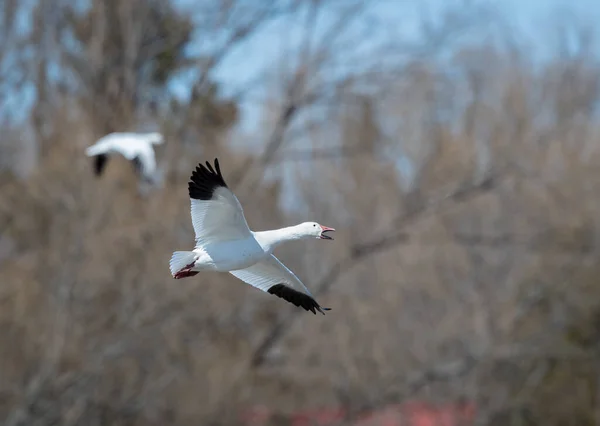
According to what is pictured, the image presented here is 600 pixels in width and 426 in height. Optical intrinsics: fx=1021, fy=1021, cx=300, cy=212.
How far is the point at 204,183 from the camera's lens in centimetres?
552

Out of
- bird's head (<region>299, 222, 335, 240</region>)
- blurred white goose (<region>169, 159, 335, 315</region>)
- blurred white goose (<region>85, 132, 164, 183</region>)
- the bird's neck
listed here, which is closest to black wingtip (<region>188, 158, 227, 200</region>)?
blurred white goose (<region>169, 159, 335, 315</region>)

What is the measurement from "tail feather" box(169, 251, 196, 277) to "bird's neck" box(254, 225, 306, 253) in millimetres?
408

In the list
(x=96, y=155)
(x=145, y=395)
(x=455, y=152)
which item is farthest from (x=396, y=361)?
(x=96, y=155)

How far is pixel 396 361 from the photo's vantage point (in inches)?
762

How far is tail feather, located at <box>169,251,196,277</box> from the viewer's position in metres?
5.65

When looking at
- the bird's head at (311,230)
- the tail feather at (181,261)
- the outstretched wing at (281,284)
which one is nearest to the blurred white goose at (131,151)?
the outstretched wing at (281,284)

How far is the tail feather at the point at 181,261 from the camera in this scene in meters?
5.65

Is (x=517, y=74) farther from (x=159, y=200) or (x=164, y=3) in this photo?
(x=159, y=200)

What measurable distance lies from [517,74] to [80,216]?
20.6 meters

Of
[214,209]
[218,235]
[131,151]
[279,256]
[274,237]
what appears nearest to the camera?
[214,209]

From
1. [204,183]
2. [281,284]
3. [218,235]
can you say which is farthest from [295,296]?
[204,183]

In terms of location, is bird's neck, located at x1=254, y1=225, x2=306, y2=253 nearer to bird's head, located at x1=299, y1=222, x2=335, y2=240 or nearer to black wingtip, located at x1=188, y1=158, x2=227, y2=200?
bird's head, located at x1=299, y1=222, x2=335, y2=240

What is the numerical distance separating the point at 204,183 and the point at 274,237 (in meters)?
0.61

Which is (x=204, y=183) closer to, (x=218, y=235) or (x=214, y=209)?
(x=214, y=209)
